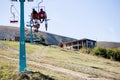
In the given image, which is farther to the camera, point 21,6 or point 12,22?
point 12,22

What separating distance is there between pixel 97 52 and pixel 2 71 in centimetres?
4998

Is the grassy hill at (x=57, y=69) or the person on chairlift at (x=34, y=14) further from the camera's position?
the person on chairlift at (x=34, y=14)

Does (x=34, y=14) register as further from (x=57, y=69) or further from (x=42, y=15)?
(x=57, y=69)

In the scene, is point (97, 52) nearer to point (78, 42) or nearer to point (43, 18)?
point (78, 42)

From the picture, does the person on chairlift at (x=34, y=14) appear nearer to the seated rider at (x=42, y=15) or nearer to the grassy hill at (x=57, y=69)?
the seated rider at (x=42, y=15)

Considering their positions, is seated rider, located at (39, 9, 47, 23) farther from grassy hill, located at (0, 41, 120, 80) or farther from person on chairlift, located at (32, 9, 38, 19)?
grassy hill, located at (0, 41, 120, 80)

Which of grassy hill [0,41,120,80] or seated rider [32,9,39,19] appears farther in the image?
seated rider [32,9,39,19]

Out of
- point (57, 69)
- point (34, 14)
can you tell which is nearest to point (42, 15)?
point (34, 14)

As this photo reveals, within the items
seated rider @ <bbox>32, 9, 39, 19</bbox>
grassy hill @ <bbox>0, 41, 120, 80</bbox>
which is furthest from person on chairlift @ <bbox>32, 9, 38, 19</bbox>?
grassy hill @ <bbox>0, 41, 120, 80</bbox>

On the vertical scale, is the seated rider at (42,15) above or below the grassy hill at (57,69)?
above

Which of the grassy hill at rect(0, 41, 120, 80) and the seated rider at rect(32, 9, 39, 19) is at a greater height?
the seated rider at rect(32, 9, 39, 19)

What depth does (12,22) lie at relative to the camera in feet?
92.1

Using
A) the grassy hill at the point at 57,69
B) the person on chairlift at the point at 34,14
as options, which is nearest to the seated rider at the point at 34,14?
the person on chairlift at the point at 34,14

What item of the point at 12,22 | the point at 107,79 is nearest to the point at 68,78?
the point at 107,79
